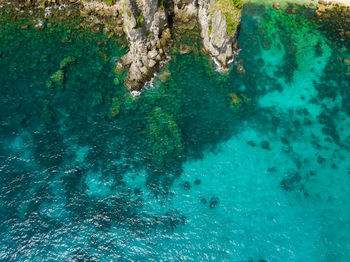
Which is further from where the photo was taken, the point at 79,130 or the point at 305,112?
the point at 305,112

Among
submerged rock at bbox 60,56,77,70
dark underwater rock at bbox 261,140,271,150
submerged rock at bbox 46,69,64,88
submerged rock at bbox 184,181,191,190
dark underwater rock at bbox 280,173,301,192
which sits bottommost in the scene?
dark underwater rock at bbox 280,173,301,192

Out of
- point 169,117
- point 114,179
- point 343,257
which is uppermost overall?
point 169,117

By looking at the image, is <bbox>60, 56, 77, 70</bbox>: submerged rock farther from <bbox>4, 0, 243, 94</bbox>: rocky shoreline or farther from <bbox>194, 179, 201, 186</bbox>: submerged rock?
<bbox>194, 179, 201, 186</bbox>: submerged rock

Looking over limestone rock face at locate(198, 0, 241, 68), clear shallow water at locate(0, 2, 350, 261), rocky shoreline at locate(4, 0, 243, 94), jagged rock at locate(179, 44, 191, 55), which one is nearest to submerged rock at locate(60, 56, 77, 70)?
clear shallow water at locate(0, 2, 350, 261)

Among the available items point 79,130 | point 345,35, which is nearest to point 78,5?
point 79,130

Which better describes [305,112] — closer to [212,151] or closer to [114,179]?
[212,151]
